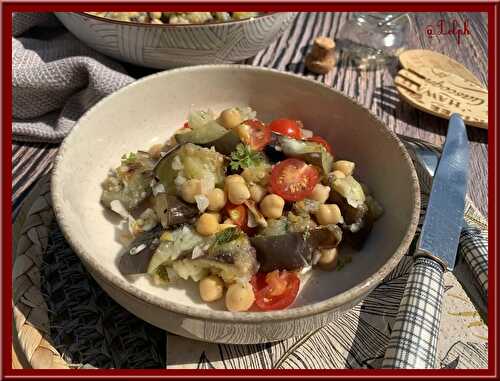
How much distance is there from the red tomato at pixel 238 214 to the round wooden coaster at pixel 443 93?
2.01 metres

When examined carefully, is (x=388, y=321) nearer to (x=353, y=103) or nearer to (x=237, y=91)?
(x=353, y=103)

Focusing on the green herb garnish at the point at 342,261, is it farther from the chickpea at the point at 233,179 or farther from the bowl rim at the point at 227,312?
the chickpea at the point at 233,179

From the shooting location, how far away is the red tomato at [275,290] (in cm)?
248

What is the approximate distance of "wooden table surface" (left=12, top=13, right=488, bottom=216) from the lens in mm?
3654

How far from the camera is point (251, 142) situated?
2945 mm

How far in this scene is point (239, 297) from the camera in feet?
7.82

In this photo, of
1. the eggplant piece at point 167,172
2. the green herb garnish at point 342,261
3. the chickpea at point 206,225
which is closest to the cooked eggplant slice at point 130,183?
the eggplant piece at point 167,172

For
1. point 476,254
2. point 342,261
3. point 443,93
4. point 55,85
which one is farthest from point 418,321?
point 55,85

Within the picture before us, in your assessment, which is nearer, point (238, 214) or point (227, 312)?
point (227, 312)

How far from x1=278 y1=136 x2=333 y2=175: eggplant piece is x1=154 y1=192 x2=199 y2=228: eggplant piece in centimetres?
62

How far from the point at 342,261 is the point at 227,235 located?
2.26 ft

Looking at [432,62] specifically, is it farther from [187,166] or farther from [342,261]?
[187,166]

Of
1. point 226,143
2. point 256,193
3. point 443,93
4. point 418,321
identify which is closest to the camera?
point 418,321

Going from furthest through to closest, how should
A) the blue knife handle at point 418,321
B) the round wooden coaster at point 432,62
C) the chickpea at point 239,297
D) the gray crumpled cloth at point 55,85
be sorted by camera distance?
1. the round wooden coaster at point 432,62
2. the gray crumpled cloth at point 55,85
3. the chickpea at point 239,297
4. the blue knife handle at point 418,321
